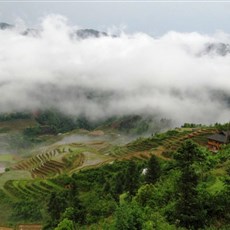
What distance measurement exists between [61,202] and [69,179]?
24588 millimetres

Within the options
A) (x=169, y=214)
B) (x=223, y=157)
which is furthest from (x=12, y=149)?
(x=169, y=214)

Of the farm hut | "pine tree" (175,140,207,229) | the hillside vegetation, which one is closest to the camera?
"pine tree" (175,140,207,229)

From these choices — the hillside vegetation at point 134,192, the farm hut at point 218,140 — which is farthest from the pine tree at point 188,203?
the farm hut at point 218,140

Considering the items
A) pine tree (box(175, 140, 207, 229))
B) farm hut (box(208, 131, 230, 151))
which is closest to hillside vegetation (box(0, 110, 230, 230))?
pine tree (box(175, 140, 207, 229))

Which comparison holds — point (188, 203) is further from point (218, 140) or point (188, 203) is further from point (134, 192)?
point (218, 140)

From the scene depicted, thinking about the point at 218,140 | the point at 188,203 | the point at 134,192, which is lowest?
the point at 218,140

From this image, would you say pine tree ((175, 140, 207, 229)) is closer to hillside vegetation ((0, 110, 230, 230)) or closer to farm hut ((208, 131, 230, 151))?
hillside vegetation ((0, 110, 230, 230))

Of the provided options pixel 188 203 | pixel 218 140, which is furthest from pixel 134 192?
pixel 218 140

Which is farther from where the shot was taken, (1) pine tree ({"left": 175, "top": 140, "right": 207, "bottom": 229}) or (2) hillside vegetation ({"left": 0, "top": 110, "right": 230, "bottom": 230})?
(2) hillside vegetation ({"left": 0, "top": 110, "right": 230, "bottom": 230})

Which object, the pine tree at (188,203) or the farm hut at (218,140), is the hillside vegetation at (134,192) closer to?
the pine tree at (188,203)

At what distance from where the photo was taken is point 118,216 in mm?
17984

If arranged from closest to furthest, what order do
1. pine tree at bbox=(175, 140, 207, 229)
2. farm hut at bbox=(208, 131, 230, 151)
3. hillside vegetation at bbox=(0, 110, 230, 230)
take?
pine tree at bbox=(175, 140, 207, 229) < hillside vegetation at bbox=(0, 110, 230, 230) < farm hut at bbox=(208, 131, 230, 151)

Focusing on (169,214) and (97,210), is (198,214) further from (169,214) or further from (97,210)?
(97,210)

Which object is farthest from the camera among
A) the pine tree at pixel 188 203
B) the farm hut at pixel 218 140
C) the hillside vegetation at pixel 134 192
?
the farm hut at pixel 218 140
